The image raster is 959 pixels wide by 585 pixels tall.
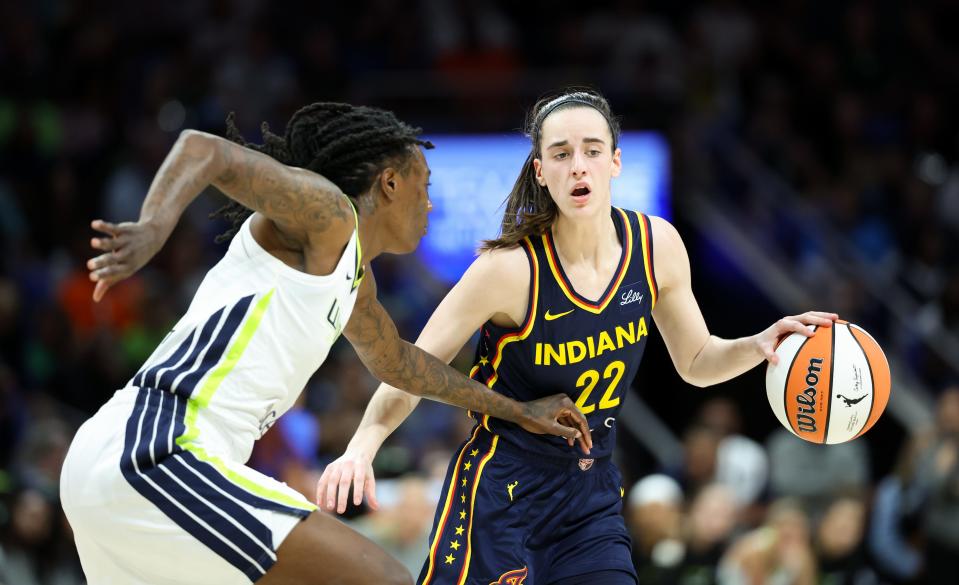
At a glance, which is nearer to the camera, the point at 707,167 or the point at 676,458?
the point at 676,458

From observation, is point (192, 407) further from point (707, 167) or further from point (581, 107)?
point (707, 167)

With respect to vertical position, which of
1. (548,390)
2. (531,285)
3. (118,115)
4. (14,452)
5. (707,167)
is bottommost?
(14,452)

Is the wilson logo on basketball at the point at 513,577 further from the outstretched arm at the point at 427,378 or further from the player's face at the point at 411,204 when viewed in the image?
the player's face at the point at 411,204

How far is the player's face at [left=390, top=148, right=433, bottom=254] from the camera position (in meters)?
4.52

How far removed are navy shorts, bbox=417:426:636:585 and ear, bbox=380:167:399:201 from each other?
108cm

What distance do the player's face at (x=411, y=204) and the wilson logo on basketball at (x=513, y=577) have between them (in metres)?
1.20

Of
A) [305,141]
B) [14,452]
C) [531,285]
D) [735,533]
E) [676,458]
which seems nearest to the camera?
[305,141]

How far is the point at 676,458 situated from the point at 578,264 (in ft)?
19.2

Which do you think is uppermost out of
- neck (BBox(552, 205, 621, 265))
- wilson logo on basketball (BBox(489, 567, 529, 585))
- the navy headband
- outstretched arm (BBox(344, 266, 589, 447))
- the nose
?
the navy headband

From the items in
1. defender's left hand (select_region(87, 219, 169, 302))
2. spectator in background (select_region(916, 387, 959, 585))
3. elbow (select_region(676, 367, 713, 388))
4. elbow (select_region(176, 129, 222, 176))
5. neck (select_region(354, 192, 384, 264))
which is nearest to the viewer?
defender's left hand (select_region(87, 219, 169, 302))

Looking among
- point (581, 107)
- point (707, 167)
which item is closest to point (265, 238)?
point (581, 107)

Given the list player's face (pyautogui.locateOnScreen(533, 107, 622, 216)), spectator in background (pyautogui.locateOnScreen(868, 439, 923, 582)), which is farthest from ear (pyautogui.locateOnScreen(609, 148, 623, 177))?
spectator in background (pyautogui.locateOnScreen(868, 439, 923, 582))

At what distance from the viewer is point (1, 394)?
9.45 m

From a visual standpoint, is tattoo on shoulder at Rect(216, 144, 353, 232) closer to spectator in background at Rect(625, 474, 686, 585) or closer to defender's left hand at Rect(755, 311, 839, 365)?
defender's left hand at Rect(755, 311, 839, 365)
